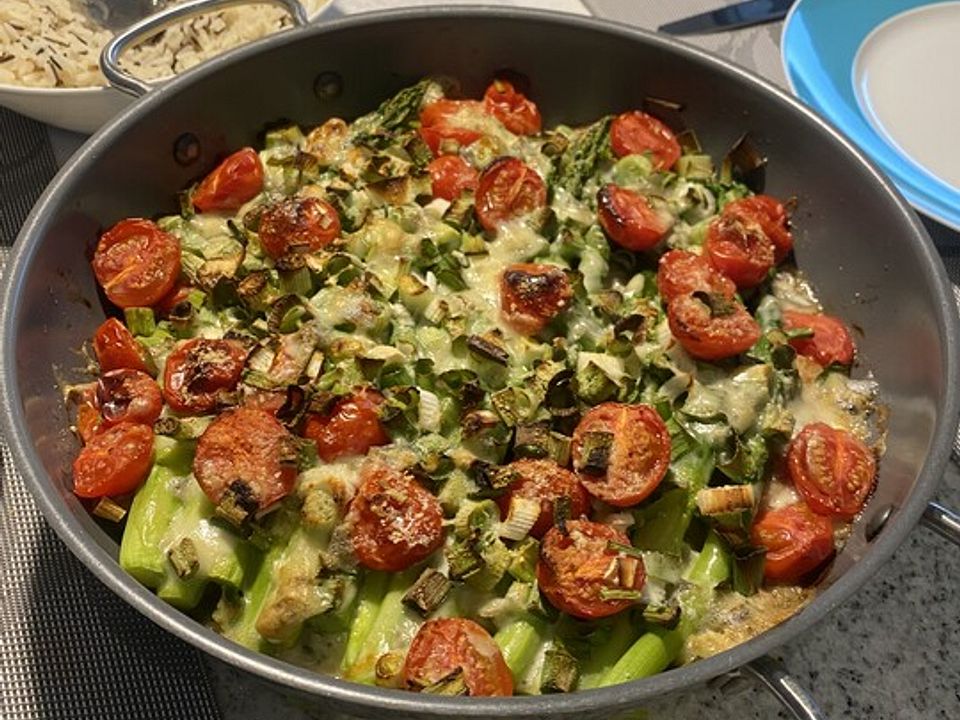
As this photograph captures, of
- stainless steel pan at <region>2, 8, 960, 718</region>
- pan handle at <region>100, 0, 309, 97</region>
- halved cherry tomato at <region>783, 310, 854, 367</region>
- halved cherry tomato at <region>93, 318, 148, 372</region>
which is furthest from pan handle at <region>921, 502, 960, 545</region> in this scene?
pan handle at <region>100, 0, 309, 97</region>

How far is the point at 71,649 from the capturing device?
1.46 meters

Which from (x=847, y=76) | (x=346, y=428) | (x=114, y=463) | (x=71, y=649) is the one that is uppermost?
(x=847, y=76)

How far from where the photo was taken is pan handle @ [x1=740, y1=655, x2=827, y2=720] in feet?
3.78

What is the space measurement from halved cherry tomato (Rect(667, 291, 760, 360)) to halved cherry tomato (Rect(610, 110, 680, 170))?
372mm

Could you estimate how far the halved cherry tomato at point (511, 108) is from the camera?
1.87 meters

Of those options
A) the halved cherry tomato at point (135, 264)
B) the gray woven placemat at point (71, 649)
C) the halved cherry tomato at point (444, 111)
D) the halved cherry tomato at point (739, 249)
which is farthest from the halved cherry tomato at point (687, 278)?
the gray woven placemat at point (71, 649)

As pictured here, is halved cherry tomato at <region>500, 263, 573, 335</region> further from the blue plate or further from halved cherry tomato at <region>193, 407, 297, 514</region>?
the blue plate

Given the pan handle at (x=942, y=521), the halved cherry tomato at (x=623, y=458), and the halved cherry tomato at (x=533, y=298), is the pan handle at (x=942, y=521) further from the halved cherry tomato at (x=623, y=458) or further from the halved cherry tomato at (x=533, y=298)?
the halved cherry tomato at (x=533, y=298)

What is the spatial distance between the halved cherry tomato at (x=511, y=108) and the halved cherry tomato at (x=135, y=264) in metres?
0.61

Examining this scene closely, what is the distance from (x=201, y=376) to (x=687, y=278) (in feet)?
2.41

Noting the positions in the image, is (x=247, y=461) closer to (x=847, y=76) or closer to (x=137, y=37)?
(x=137, y=37)

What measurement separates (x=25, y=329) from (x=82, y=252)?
0.69ft

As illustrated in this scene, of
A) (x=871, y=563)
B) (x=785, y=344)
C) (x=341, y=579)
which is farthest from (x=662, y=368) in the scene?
(x=341, y=579)

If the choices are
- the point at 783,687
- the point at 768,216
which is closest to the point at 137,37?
the point at 768,216
